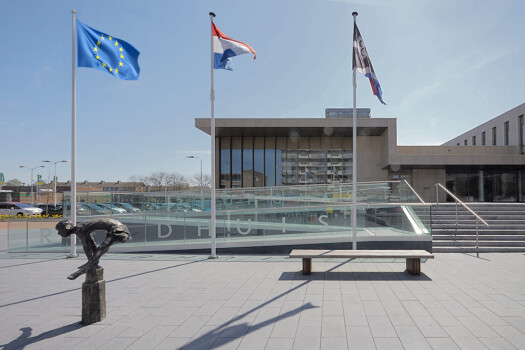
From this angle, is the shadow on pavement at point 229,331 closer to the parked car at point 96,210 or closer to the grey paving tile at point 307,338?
the grey paving tile at point 307,338

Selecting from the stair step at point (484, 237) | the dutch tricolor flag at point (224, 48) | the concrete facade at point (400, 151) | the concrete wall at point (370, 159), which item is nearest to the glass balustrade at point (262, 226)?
the stair step at point (484, 237)

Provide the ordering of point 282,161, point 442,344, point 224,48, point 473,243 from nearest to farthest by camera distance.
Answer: point 442,344, point 224,48, point 473,243, point 282,161

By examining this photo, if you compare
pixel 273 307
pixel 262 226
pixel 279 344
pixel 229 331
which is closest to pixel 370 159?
pixel 262 226

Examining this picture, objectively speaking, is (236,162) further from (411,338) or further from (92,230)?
(411,338)

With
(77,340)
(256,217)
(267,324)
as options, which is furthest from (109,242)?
(256,217)

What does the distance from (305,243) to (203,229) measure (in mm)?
4108

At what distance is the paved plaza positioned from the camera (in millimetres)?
4691

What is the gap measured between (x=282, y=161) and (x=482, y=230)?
2067 cm

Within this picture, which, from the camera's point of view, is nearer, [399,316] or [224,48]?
[399,316]

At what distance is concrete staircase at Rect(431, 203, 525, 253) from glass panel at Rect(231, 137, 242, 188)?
1925cm

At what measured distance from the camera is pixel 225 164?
32.7 metres

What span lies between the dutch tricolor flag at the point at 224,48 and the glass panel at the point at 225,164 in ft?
71.5

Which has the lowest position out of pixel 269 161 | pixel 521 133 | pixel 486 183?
pixel 486 183

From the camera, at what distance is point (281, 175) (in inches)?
1282
